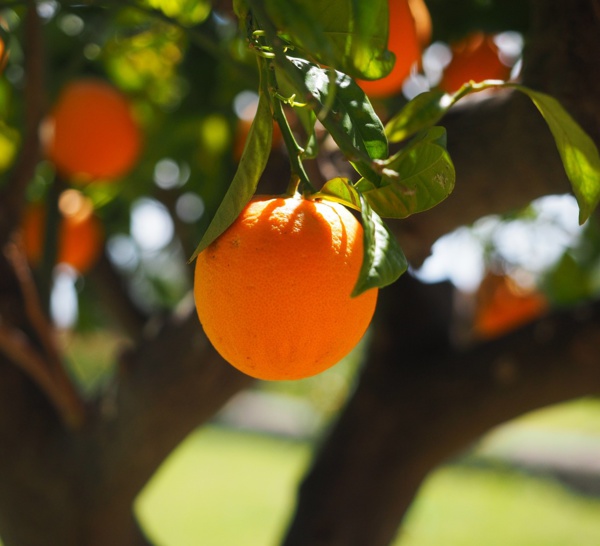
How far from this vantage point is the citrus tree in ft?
1.37

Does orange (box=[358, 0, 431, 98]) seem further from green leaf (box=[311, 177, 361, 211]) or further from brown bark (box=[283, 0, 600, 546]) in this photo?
green leaf (box=[311, 177, 361, 211])

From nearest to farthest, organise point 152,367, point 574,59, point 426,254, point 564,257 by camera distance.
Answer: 1. point 574,59
2. point 426,254
3. point 152,367
4. point 564,257

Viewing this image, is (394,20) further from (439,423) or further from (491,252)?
(491,252)

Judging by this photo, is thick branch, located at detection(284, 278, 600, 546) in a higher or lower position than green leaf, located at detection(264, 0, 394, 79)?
lower

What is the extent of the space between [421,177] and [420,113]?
0.21 feet

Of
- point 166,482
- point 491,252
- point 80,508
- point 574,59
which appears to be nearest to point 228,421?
point 166,482

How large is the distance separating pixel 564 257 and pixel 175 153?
2.74 ft

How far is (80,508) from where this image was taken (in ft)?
3.43

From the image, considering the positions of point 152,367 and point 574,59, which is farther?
point 152,367

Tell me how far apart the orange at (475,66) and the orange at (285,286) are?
58cm

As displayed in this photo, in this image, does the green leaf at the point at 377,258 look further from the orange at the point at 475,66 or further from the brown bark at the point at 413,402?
the orange at the point at 475,66

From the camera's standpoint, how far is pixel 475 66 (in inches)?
37.9

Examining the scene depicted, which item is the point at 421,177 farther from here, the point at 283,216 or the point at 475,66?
the point at 475,66

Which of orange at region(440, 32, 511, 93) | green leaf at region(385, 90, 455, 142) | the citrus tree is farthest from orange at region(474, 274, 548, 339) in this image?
green leaf at region(385, 90, 455, 142)
